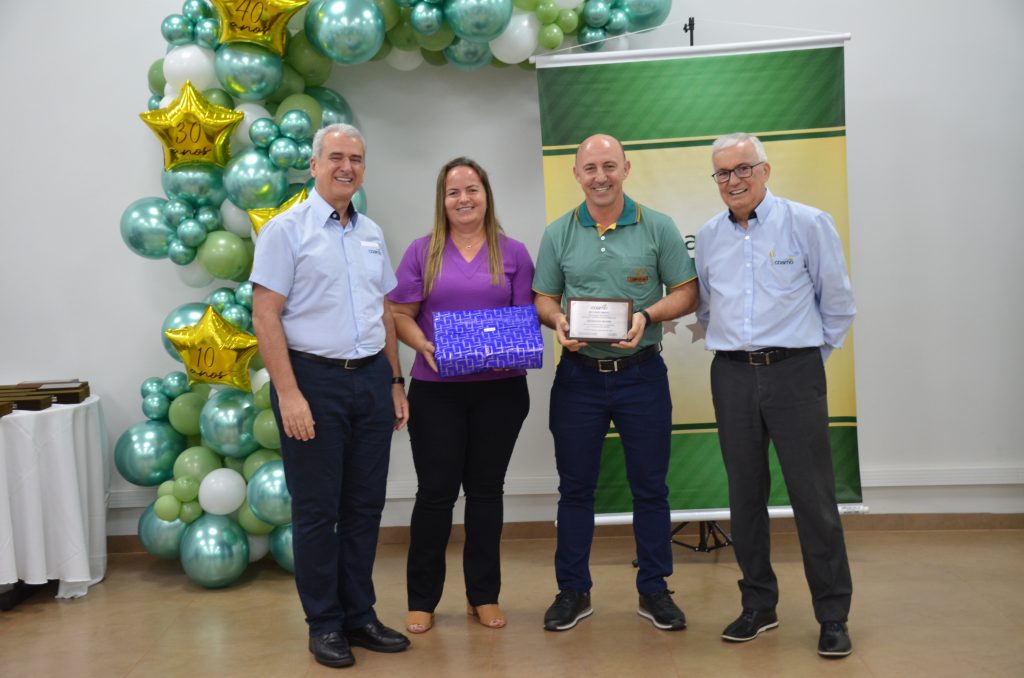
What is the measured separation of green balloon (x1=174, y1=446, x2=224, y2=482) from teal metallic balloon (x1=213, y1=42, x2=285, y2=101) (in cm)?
151

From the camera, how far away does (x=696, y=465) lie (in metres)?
4.10

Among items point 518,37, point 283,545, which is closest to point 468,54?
point 518,37

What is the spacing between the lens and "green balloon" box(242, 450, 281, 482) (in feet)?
12.9

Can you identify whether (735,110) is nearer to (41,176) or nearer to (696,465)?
(696,465)

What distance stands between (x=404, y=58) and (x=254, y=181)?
36.5 inches

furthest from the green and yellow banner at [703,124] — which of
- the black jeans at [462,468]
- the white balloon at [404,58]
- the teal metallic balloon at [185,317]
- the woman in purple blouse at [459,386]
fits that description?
the teal metallic balloon at [185,317]

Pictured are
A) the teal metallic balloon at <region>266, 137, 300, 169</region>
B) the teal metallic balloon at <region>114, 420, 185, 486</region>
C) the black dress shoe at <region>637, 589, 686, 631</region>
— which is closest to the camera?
the black dress shoe at <region>637, 589, 686, 631</region>

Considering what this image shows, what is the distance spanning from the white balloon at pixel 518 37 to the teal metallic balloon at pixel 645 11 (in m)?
0.40

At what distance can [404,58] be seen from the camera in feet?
13.7

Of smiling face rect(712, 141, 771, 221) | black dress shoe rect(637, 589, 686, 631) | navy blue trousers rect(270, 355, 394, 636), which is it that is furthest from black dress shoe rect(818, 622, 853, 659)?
navy blue trousers rect(270, 355, 394, 636)

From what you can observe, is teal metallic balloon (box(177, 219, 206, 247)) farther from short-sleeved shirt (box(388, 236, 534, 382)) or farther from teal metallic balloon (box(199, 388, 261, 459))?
short-sleeved shirt (box(388, 236, 534, 382))

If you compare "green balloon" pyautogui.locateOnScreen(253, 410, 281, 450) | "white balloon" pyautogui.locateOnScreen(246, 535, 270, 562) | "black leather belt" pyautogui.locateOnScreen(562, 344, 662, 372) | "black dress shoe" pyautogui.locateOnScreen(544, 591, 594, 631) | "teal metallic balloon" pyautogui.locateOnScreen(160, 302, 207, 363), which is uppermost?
"teal metallic balloon" pyautogui.locateOnScreen(160, 302, 207, 363)

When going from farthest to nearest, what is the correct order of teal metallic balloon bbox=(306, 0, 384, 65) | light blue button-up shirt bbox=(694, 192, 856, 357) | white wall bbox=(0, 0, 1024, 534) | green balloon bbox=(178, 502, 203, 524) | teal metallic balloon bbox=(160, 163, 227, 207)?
1. white wall bbox=(0, 0, 1024, 534)
2. green balloon bbox=(178, 502, 203, 524)
3. teal metallic balloon bbox=(160, 163, 227, 207)
4. teal metallic balloon bbox=(306, 0, 384, 65)
5. light blue button-up shirt bbox=(694, 192, 856, 357)

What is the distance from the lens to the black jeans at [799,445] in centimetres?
297
